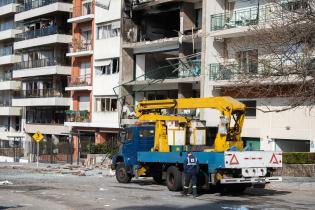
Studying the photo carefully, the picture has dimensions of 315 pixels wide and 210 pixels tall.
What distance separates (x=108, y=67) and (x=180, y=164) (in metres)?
27.2

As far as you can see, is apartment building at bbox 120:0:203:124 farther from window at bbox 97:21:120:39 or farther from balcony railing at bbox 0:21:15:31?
balcony railing at bbox 0:21:15:31

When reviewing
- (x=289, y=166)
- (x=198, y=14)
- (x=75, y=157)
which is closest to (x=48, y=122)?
(x=75, y=157)

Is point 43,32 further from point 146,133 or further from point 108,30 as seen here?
point 146,133

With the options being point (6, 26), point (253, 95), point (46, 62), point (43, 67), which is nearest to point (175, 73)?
point (253, 95)

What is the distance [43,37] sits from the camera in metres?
59.3

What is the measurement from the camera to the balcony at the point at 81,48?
169 feet

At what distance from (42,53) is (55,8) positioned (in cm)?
630

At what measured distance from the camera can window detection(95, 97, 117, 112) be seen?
158 ft

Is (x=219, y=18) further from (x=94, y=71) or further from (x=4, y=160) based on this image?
(x=4, y=160)

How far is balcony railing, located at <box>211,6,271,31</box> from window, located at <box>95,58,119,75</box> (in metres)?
13.0

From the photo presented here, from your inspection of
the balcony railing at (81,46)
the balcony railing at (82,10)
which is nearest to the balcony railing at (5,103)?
the balcony railing at (81,46)

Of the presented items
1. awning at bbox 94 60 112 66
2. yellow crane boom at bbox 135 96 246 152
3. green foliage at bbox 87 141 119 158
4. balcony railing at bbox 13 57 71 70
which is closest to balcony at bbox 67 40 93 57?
awning at bbox 94 60 112 66

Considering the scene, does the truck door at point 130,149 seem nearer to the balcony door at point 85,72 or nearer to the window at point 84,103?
the balcony door at point 85,72

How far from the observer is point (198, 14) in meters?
41.6
